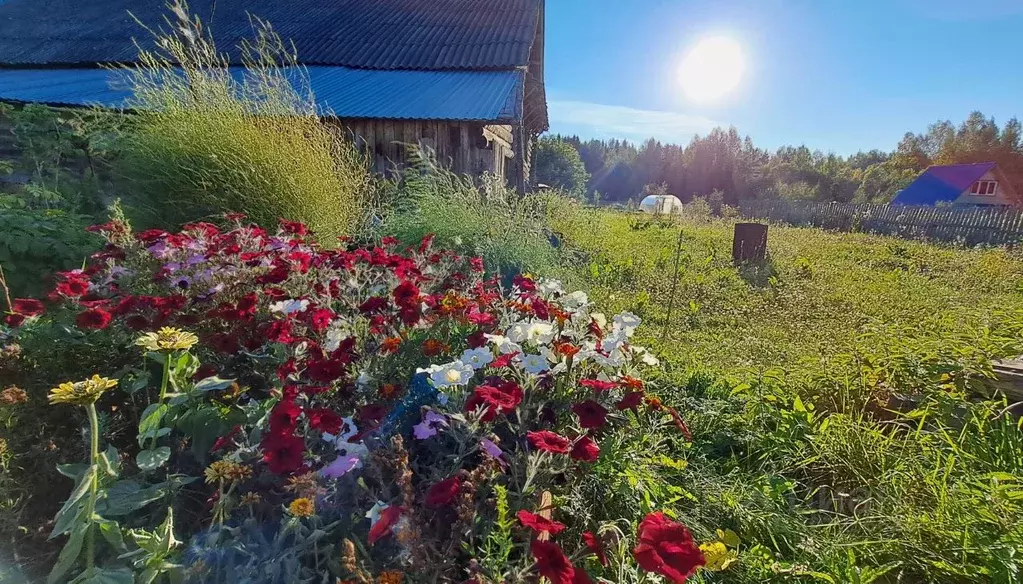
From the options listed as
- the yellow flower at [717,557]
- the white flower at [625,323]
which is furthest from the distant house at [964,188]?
the yellow flower at [717,557]

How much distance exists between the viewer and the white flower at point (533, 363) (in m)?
Answer: 1.18

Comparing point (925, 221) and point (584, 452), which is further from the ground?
point (584, 452)

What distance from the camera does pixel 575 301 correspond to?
174cm

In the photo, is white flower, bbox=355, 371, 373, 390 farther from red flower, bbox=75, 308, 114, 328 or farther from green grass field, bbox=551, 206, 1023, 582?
green grass field, bbox=551, 206, 1023, 582

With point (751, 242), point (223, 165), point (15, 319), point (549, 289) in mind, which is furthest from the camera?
point (751, 242)

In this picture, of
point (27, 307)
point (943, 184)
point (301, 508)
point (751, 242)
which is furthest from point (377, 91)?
point (943, 184)

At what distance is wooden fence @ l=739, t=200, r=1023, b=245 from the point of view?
12.5 metres

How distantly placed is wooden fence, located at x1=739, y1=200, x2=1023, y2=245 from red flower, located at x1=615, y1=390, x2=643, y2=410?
14.4m

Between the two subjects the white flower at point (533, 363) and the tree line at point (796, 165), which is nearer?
the white flower at point (533, 363)

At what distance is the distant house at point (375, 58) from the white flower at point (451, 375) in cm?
444

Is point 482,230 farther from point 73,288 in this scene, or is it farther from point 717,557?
point 717,557

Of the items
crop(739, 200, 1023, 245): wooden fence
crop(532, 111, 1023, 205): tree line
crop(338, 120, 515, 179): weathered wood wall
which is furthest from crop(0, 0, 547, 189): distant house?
crop(532, 111, 1023, 205): tree line

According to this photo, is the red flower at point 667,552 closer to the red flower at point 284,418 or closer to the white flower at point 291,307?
the red flower at point 284,418

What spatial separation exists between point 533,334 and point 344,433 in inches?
21.2
